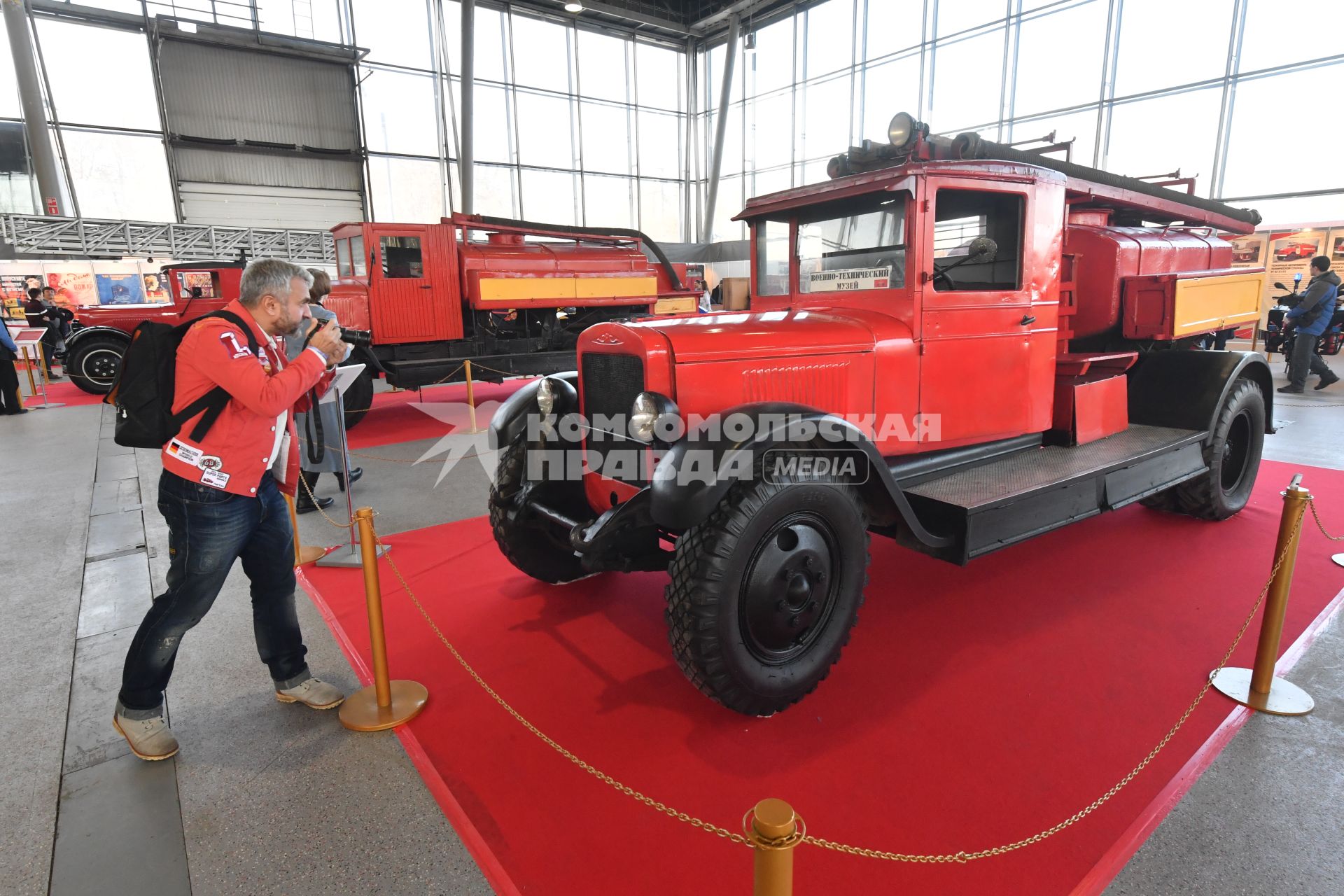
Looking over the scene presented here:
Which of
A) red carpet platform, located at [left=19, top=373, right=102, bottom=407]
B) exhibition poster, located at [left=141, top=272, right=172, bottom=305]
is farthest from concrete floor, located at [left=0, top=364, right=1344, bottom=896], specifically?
exhibition poster, located at [left=141, top=272, right=172, bottom=305]

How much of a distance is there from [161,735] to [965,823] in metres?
2.63

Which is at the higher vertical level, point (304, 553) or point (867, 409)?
point (867, 409)

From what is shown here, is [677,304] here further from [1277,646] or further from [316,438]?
[1277,646]

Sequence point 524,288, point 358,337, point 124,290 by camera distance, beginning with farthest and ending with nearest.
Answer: point 124,290 → point 524,288 → point 358,337

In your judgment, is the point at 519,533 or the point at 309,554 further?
the point at 309,554

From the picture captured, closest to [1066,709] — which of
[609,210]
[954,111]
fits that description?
[954,111]

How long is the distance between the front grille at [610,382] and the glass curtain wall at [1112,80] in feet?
32.3

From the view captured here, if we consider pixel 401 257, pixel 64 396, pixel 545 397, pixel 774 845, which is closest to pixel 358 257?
pixel 401 257

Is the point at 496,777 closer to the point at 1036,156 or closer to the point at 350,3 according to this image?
the point at 1036,156

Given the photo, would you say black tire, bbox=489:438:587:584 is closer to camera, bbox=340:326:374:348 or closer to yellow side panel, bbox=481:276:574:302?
camera, bbox=340:326:374:348

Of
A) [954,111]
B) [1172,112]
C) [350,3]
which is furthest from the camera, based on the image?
[350,3]

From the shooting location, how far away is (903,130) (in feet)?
10.0

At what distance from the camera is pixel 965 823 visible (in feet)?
6.46

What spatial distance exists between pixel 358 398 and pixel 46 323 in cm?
862
